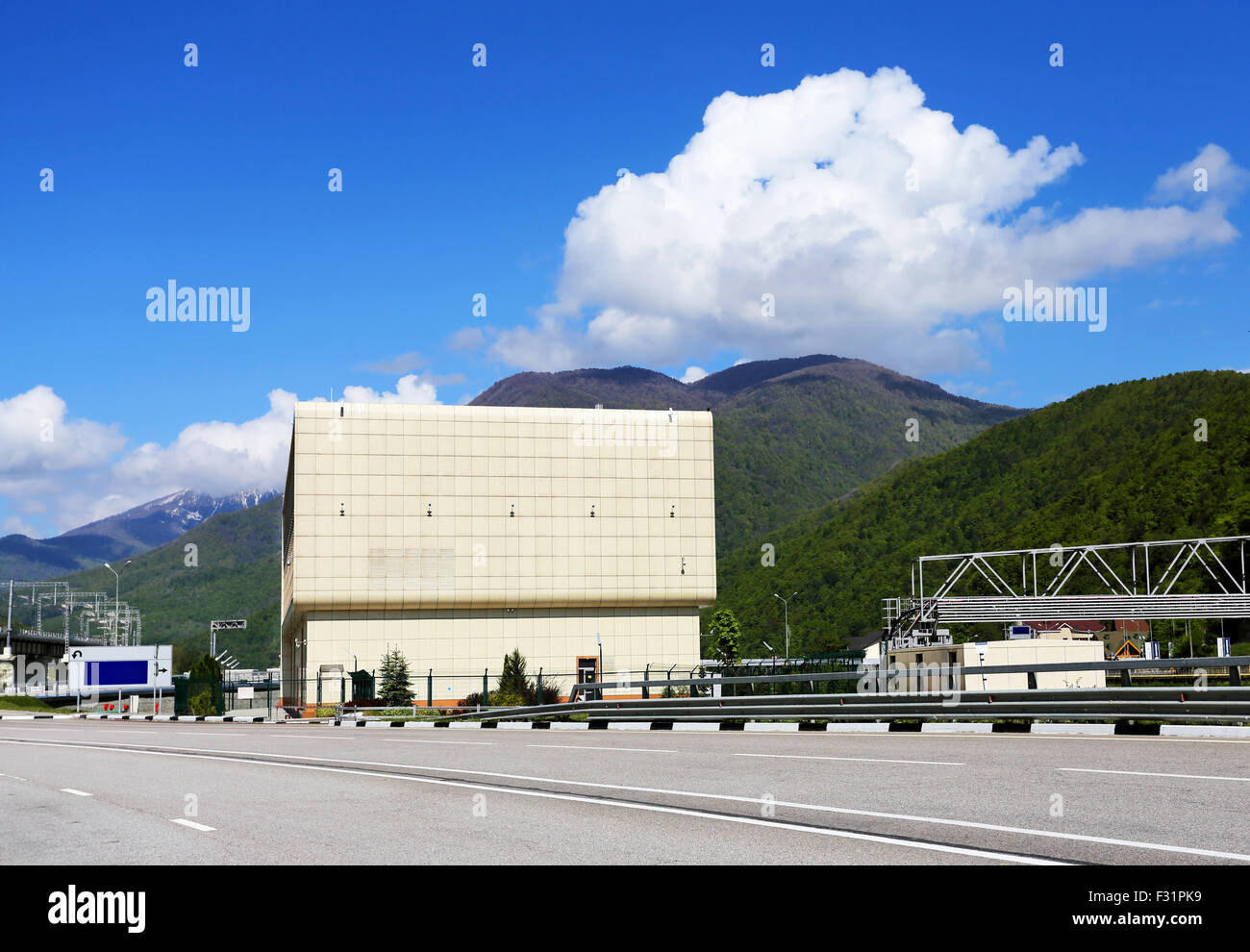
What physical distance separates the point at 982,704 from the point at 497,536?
57640mm

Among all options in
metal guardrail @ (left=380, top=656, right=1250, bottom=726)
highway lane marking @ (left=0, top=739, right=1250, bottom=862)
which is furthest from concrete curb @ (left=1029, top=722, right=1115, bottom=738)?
highway lane marking @ (left=0, top=739, right=1250, bottom=862)

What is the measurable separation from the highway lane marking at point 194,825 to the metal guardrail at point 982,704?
46.9 ft

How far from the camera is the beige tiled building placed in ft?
247


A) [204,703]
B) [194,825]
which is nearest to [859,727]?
[194,825]

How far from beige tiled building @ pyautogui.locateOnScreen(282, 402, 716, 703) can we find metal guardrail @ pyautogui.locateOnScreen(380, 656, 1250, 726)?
153ft

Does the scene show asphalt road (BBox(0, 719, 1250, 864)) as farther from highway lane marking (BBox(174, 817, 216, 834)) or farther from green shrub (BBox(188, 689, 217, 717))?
green shrub (BBox(188, 689, 217, 717))

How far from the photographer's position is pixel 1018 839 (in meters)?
8.52

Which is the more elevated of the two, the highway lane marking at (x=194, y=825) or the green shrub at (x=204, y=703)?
the highway lane marking at (x=194, y=825)

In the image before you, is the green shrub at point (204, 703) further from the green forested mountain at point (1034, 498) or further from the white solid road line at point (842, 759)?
the green forested mountain at point (1034, 498)

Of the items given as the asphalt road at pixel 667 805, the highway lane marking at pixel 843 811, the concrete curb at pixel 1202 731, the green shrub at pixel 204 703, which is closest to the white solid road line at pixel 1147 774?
the asphalt road at pixel 667 805

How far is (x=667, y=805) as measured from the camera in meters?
11.3

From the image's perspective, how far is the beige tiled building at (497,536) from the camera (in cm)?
7525

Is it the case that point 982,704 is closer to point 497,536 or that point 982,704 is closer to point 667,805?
point 667,805
